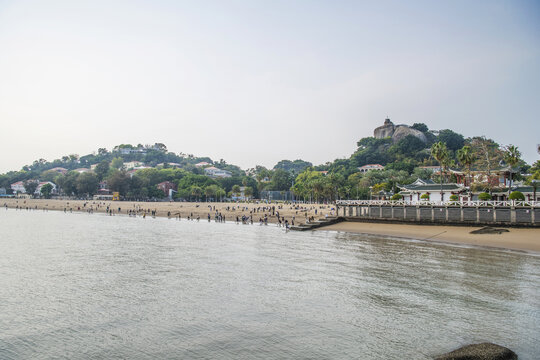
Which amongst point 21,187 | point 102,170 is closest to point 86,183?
point 102,170

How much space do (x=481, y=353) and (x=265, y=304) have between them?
9915 millimetres

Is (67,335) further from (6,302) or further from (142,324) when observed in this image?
(6,302)

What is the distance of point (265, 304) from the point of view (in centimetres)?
1884

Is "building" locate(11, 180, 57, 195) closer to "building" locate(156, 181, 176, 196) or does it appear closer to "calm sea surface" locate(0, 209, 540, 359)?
"building" locate(156, 181, 176, 196)

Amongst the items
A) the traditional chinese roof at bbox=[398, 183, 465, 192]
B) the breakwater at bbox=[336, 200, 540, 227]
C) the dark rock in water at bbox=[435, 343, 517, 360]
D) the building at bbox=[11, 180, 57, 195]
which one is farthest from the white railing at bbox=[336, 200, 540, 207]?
the building at bbox=[11, 180, 57, 195]

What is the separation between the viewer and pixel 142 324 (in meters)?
16.3

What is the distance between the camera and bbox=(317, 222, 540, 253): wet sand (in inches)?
→ 1468

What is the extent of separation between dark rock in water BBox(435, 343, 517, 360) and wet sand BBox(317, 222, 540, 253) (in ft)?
90.1

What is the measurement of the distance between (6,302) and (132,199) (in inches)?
5660

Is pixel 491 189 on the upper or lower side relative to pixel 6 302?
upper

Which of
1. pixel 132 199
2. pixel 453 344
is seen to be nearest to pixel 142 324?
pixel 453 344

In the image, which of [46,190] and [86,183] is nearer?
[86,183]

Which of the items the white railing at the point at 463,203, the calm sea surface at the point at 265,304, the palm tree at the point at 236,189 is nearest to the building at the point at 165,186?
the palm tree at the point at 236,189

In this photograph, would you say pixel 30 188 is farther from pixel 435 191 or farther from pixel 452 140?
pixel 452 140
